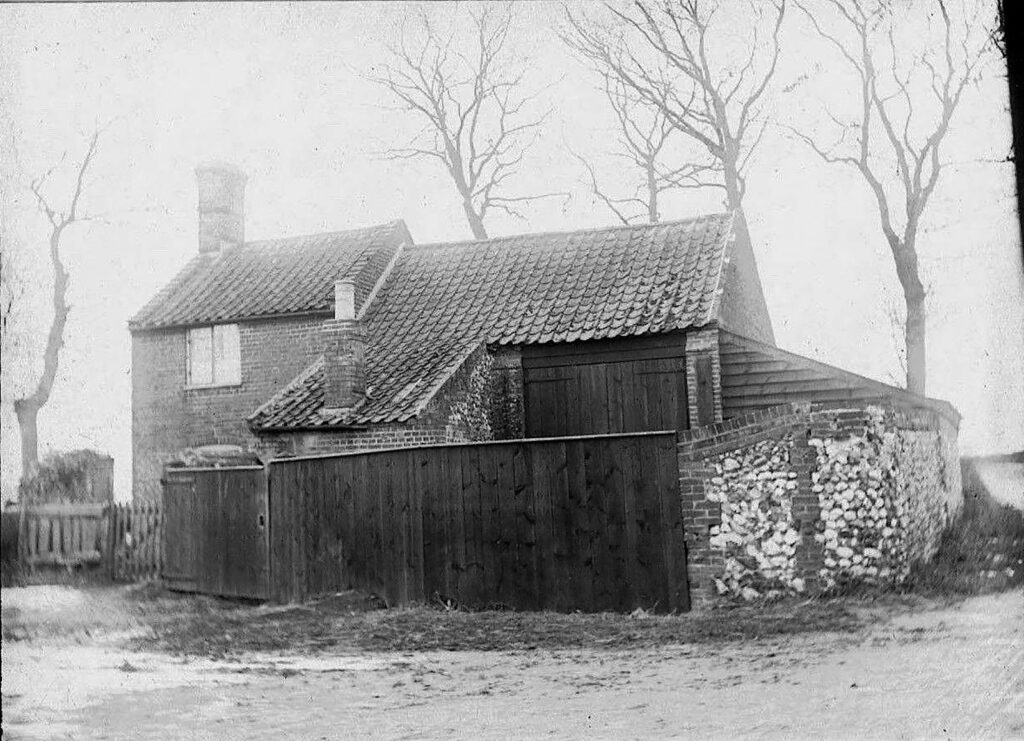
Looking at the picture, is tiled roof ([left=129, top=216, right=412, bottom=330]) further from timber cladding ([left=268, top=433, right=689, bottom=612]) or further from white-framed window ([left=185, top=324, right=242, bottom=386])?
timber cladding ([left=268, top=433, right=689, bottom=612])

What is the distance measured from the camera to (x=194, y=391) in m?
14.1

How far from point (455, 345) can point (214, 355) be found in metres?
3.86

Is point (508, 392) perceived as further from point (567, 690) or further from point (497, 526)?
point (567, 690)

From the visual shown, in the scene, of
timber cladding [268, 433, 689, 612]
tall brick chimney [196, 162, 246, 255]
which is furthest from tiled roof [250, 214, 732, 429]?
tall brick chimney [196, 162, 246, 255]

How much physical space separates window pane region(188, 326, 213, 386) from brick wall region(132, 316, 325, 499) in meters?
0.15

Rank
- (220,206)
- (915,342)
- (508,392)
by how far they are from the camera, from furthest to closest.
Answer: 1. (508,392)
2. (220,206)
3. (915,342)

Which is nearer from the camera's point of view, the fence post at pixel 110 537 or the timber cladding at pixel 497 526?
the fence post at pixel 110 537

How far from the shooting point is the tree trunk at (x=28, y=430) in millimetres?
7164

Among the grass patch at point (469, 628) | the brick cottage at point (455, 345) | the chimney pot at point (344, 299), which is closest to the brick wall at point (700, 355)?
the brick cottage at point (455, 345)

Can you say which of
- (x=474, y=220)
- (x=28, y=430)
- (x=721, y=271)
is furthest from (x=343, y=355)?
(x=28, y=430)

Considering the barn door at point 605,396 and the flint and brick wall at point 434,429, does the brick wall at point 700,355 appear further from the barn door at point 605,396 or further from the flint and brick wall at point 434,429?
the flint and brick wall at point 434,429

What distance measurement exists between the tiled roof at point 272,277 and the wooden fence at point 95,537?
168 inches

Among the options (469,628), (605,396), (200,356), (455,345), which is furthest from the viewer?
(455,345)

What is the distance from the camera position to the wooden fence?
7.53 metres
